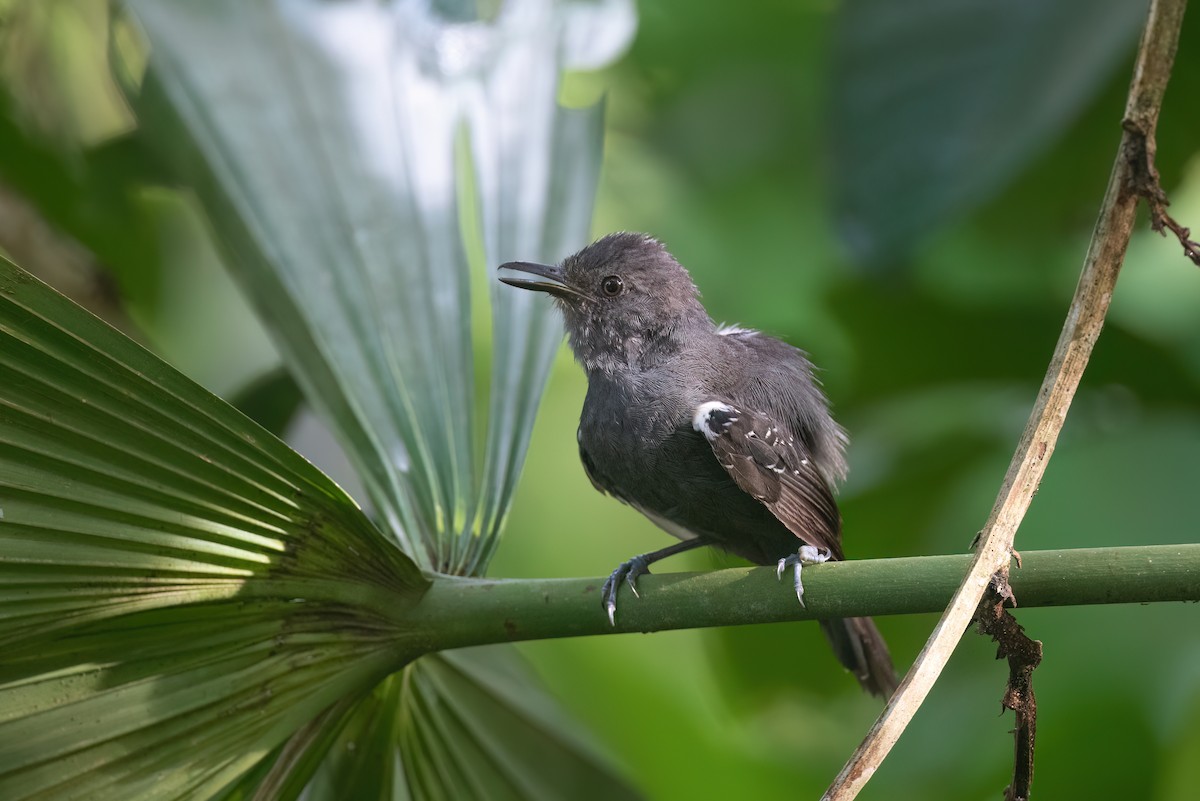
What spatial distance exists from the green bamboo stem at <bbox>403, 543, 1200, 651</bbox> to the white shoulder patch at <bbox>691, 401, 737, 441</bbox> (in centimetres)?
74

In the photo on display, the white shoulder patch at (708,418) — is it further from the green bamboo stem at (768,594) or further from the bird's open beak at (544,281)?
the green bamboo stem at (768,594)

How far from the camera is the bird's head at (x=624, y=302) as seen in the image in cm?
282

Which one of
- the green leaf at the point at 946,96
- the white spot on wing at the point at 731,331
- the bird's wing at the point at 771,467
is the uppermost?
the green leaf at the point at 946,96

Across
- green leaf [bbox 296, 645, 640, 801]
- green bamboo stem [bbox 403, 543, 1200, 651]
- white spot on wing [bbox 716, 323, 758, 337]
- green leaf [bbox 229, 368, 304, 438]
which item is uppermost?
white spot on wing [bbox 716, 323, 758, 337]

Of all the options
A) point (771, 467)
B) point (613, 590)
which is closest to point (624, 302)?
point (771, 467)

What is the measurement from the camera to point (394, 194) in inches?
97.1

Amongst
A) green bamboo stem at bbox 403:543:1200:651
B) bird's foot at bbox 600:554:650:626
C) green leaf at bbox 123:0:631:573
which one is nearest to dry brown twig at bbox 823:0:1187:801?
green bamboo stem at bbox 403:543:1200:651

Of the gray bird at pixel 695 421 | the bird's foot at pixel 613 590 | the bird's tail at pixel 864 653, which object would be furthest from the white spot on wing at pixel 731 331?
the bird's foot at pixel 613 590

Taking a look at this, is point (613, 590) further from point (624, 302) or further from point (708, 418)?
point (624, 302)

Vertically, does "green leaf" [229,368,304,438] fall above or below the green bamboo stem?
above

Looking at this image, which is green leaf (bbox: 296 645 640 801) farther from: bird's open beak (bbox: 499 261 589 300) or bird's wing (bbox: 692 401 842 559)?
bird's open beak (bbox: 499 261 589 300)

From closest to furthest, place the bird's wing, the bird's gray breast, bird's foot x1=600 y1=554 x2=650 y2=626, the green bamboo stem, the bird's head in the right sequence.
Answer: the green bamboo stem, bird's foot x1=600 y1=554 x2=650 y2=626, the bird's wing, the bird's gray breast, the bird's head

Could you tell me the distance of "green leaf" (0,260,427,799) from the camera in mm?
1443

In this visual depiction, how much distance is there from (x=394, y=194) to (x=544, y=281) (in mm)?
424
